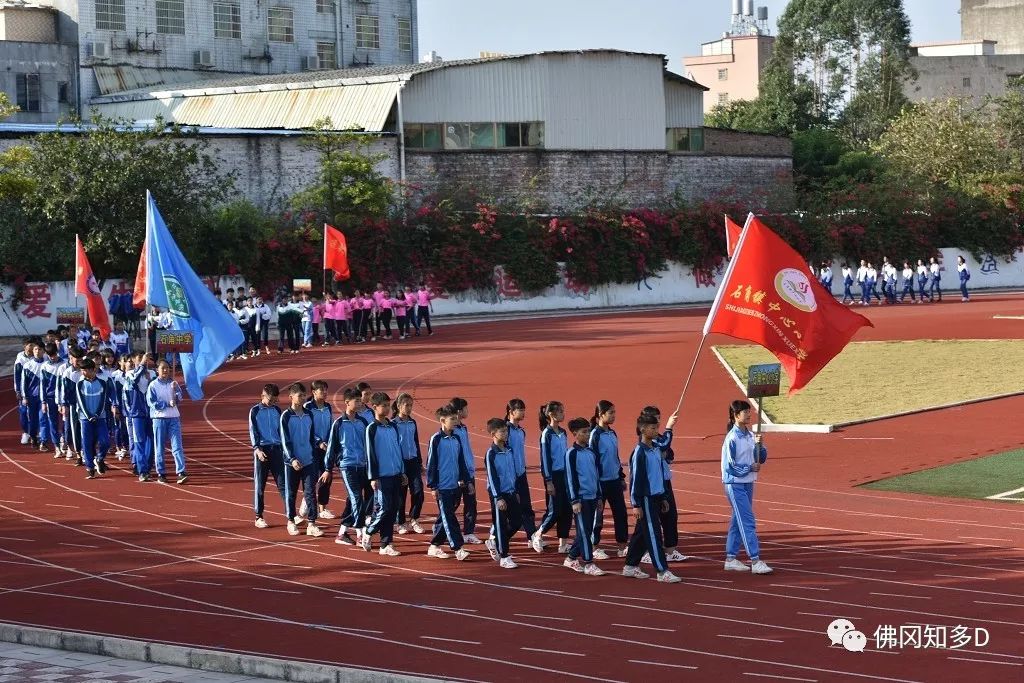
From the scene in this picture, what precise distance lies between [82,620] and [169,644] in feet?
4.61

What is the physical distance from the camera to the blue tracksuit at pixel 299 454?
1424cm

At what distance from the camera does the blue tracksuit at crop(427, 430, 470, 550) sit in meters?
12.9

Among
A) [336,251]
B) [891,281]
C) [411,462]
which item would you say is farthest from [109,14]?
[411,462]

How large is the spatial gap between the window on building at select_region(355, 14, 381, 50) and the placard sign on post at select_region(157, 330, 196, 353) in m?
43.7

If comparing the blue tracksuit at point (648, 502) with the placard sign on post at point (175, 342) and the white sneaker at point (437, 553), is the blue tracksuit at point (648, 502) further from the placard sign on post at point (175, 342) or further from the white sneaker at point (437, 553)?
the placard sign on post at point (175, 342)

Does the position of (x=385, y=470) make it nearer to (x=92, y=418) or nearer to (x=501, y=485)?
(x=501, y=485)

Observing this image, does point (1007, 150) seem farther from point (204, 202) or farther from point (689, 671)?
point (689, 671)

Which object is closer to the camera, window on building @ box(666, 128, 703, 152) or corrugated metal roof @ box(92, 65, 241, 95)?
corrugated metal roof @ box(92, 65, 241, 95)

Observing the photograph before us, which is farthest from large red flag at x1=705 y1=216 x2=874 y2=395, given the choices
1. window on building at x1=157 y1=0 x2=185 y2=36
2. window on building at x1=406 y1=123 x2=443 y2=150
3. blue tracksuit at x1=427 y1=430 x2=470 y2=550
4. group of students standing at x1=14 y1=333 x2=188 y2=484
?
window on building at x1=157 y1=0 x2=185 y2=36

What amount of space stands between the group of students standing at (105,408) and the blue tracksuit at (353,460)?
13.5 feet

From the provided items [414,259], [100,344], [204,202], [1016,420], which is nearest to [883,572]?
[1016,420]

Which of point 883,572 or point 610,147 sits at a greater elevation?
point 610,147

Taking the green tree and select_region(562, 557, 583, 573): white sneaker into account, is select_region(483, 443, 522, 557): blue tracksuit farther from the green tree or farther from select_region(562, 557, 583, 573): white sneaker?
the green tree

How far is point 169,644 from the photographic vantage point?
9953mm
